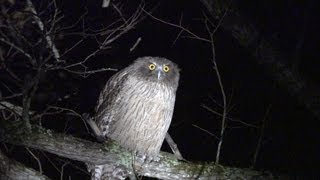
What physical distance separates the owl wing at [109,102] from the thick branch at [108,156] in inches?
36.8

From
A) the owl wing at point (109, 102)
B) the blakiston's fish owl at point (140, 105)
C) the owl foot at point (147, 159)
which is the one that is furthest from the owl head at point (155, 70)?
the owl foot at point (147, 159)

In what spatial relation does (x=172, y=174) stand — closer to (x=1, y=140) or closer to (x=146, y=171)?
(x=146, y=171)

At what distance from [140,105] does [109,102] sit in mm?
416

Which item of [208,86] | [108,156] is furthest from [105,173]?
[208,86]

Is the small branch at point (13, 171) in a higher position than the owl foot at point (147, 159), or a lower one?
lower

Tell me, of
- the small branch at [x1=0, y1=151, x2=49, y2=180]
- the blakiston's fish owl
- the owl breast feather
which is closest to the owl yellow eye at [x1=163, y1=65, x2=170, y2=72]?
the blakiston's fish owl

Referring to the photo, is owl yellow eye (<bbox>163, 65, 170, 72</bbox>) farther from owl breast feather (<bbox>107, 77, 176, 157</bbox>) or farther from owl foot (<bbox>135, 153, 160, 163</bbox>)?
owl foot (<bbox>135, 153, 160, 163</bbox>)

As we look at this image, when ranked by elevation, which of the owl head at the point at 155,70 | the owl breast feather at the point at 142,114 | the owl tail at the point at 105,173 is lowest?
the owl tail at the point at 105,173

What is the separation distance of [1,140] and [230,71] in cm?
449

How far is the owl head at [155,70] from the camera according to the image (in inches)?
205

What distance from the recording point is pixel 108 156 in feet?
12.9

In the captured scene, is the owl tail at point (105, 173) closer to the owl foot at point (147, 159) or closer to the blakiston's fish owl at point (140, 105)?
the blakiston's fish owl at point (140, 105)

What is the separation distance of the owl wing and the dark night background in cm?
134

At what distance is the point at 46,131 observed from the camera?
372 centimetres
